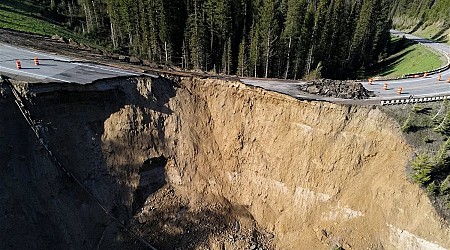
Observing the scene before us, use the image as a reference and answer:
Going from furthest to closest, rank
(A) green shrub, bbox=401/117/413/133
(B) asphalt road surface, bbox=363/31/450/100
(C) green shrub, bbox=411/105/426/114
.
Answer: (B) asphalt road surface, bbox=363/31/450/100, (C) green shrub, bbox=411/105/426/114, (A) green shrub, bbox=401/117/413/133

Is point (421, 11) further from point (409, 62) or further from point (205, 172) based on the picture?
point (205, 172)

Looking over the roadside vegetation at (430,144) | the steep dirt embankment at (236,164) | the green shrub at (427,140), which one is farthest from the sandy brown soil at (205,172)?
the green shrub at (427,140)

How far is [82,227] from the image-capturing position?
2131 cm

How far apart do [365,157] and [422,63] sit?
2758 cm

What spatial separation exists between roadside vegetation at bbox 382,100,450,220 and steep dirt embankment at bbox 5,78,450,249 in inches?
30.7

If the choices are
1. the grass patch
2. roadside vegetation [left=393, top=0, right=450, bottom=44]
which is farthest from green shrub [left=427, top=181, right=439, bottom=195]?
roadside vegetation [left=393, top=0, right=450, bottom=44]

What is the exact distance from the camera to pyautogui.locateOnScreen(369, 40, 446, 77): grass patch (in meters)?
39.4

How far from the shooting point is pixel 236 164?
24.9m

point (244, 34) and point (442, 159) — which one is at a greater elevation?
point (244, 34)

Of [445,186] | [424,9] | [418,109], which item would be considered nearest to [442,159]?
[445,186]

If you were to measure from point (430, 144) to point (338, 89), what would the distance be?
7.31 metres

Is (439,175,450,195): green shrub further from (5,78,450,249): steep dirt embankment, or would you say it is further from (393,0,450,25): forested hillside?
(393,0,450,25): forested hillside

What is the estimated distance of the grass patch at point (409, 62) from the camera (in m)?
39.4

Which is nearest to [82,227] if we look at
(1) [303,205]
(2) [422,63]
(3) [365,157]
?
(1) [303,205]
